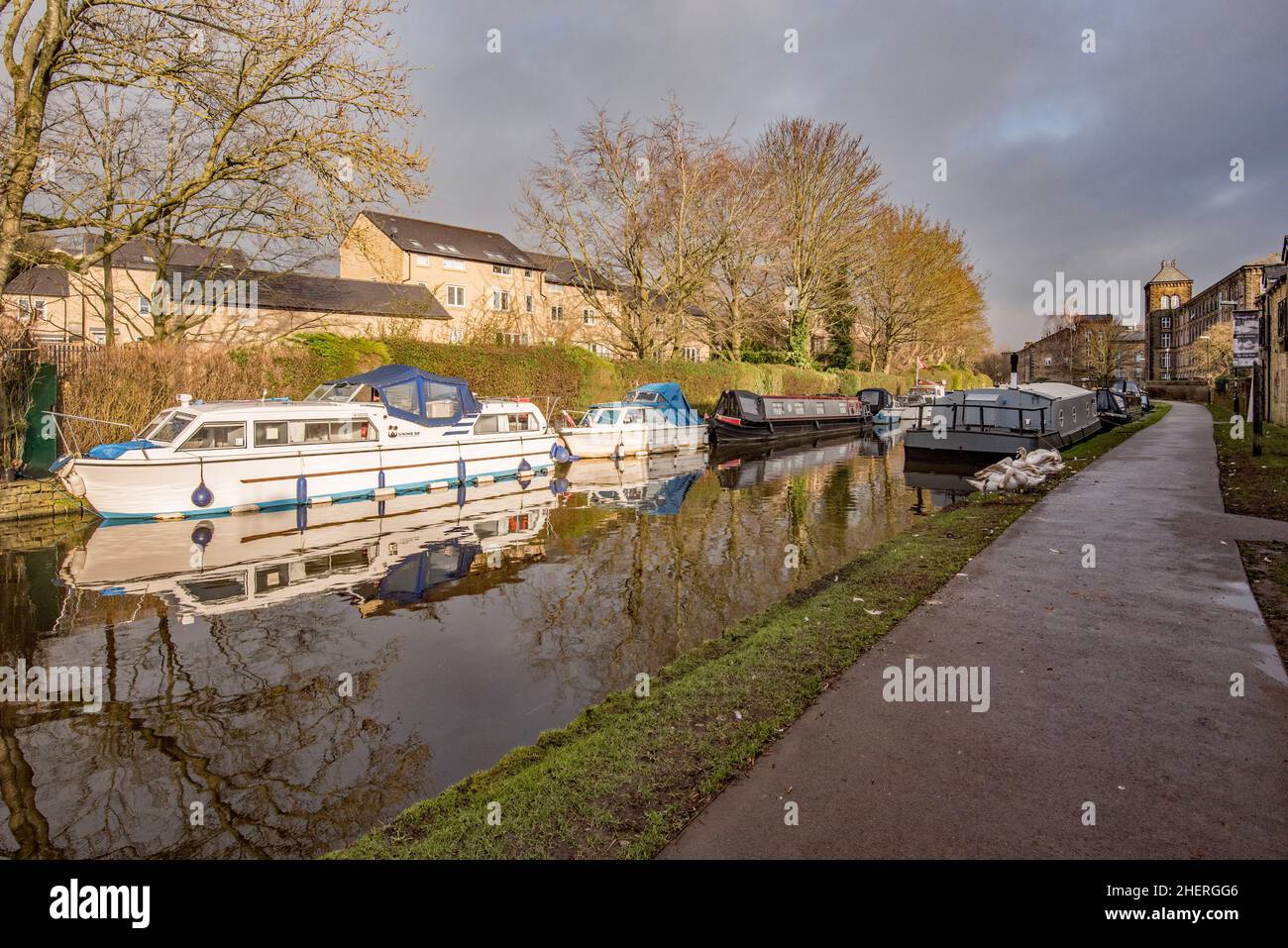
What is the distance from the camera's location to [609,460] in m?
24.0

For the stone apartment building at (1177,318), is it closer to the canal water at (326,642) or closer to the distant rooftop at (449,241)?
the distant rooftop at (449,241)

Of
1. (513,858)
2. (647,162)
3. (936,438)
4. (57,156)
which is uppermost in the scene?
(647,162)

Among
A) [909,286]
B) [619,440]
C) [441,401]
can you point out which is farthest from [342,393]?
[909,286]

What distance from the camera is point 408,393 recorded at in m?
16.8

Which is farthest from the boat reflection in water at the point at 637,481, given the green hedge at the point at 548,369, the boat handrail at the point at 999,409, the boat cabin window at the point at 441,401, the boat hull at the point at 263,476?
the boat handrail at the point at 999,409

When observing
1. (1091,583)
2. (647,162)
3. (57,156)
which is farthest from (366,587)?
(647,162)

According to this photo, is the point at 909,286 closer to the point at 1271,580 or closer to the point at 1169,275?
the point at 1271,580

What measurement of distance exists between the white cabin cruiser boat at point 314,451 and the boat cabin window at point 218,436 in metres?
0.02

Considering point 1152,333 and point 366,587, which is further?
point 1152,333

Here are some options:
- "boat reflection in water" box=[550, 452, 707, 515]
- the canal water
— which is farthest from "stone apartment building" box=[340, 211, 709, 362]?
the canal water

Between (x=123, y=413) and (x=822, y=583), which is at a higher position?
(x=123, y=413)
